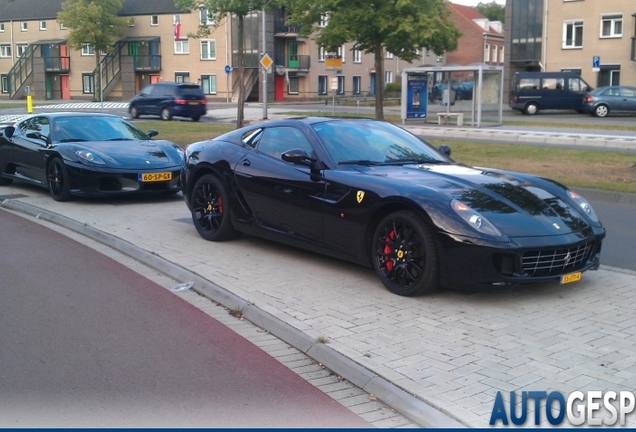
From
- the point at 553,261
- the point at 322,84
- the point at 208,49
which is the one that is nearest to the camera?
the point at 553,261

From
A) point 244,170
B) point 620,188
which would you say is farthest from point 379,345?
point 620,188

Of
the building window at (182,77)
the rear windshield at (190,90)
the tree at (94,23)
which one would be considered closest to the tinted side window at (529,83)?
the rear windshield at (190,90)

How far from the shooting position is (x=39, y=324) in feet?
20.3

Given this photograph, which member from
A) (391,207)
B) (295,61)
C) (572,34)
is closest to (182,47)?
(295,61)

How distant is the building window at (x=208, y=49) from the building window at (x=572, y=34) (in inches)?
1106

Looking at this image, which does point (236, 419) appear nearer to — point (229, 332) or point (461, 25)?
point (229, 332)

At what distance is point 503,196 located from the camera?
6773 millimetres

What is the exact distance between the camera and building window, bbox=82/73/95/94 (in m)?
69.2

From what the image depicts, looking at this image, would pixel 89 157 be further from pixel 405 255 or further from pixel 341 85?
pixel 341 85

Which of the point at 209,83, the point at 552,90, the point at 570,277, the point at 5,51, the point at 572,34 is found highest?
the point at 5,51

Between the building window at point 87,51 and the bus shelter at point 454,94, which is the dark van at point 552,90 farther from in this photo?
the building window at point 87,51

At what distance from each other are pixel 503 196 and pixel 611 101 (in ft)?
116

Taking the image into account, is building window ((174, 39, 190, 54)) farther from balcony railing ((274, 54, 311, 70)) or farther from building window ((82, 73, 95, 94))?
building window ((82, 73, 95, 94))

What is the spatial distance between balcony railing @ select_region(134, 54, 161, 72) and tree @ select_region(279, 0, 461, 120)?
35131 millimetres
